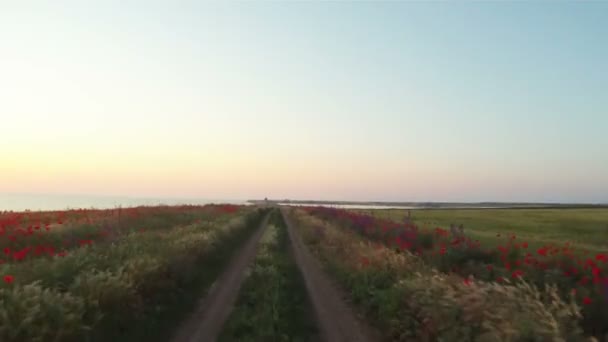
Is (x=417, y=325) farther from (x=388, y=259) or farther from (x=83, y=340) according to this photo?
(x=83, y=340)

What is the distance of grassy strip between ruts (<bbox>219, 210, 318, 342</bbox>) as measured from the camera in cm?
968

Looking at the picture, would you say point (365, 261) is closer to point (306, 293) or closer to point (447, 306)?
point (306, 293)

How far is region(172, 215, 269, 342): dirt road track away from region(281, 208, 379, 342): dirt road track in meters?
2.49

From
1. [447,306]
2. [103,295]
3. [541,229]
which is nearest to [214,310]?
[103,295]


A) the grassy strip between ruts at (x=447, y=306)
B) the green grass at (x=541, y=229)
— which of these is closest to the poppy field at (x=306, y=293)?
the grassy strip between ruts at (x=447, y=306)

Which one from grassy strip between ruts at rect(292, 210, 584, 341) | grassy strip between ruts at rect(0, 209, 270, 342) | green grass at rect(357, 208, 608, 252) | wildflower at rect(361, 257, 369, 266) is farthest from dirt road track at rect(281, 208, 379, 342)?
green grass at rect(357, 208, 608, 252)

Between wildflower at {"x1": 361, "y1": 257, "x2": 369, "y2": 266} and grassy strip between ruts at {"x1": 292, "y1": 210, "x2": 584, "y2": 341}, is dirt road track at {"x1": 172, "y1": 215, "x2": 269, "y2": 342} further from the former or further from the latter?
wildflower at {"x1": 361, "y1": 257, "x2": 369, "y2": 266}

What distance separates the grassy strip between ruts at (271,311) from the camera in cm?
968

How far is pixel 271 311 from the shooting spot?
11227 mm

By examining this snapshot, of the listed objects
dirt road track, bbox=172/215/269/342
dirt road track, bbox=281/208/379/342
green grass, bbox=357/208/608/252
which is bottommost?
dirt road track, bbox=281/208/379/342

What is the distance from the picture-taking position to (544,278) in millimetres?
9023

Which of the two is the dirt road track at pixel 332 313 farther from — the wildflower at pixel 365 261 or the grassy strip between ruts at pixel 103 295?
the grassy strip between ruts at pixel 103 295

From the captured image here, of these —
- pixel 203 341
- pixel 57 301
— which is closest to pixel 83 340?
pixel 57 301

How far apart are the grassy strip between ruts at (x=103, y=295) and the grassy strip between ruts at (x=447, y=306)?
525 cm
